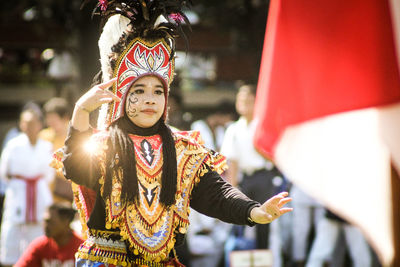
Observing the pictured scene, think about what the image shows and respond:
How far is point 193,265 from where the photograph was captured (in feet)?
28.0

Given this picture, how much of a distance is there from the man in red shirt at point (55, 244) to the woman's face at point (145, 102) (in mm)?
1881

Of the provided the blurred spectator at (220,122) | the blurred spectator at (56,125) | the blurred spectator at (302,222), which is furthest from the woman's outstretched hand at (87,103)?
the blurred spectator at (220,122)

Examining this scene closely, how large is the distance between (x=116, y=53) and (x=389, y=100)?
4.53 feet

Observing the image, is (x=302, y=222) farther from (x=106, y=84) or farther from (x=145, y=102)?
(x=106, y=84)

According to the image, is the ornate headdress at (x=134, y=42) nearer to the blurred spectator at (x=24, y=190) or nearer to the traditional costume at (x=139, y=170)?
the traditional costume at (x=139, y=170)

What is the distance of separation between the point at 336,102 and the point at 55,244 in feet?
8.61

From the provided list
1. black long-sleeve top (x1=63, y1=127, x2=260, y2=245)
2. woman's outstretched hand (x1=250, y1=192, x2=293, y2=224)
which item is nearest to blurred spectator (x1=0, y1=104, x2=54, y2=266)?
black long-sleeve top (x1=63, y1=127, x2=260, y2=245)

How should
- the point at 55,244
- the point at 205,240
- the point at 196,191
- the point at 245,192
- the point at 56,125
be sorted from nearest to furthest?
the point at 196,191
the point at 55,244
the point at 245,192
the point at 56,125
the point at 205,240

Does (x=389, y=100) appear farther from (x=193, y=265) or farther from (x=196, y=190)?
(x=193, y=265)

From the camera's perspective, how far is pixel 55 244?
5508mm

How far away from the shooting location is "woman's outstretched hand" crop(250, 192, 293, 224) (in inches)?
140

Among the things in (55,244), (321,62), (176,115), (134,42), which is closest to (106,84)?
(134,42)

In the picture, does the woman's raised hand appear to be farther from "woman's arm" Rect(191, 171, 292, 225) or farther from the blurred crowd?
the blurred crowd

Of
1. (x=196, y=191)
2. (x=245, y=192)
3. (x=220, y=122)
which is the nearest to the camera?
(x=196, y=191)
